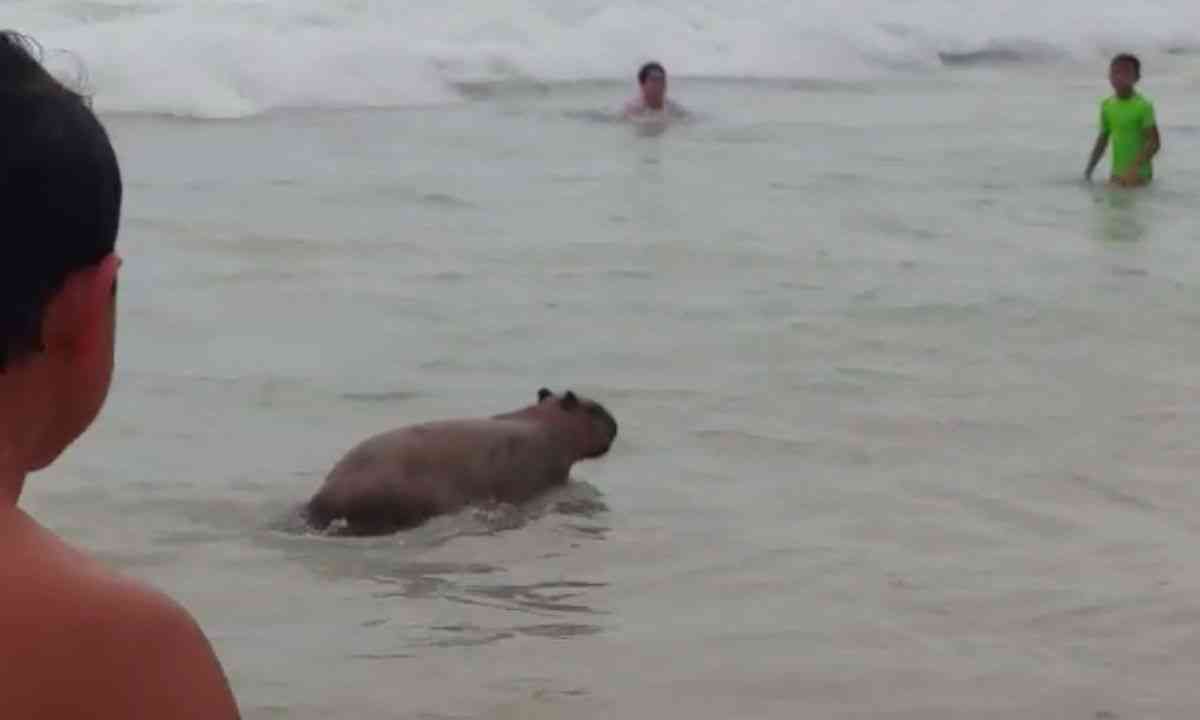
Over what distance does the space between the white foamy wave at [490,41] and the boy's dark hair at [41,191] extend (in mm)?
16326

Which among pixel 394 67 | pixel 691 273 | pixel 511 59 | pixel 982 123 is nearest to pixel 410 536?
pixel 691 273

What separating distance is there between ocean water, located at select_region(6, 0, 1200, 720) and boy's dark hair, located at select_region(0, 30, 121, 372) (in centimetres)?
130

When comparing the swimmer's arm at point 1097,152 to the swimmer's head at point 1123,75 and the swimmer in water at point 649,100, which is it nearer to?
the swimmer's head at point 1123,75

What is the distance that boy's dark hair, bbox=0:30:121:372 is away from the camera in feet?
5.33

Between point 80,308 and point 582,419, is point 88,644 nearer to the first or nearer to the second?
point 80,308

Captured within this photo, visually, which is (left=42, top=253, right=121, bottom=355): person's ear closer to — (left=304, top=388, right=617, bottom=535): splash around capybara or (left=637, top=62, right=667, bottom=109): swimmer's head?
(left=304, top=388, right=617, bottom=535): splash around capybara

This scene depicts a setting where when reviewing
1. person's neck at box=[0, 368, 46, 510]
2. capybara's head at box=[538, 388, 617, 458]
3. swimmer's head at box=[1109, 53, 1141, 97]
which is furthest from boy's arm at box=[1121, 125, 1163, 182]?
person's neck at box=[0, 368, 46, 510]

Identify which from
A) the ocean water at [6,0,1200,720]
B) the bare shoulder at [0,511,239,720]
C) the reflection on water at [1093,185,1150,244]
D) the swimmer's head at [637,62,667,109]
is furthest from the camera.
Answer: the swimmer's head at [637,62,667,109]

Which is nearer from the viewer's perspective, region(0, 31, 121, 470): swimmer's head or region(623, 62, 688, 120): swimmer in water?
region(0, 31, 121, 470): swimmer's head

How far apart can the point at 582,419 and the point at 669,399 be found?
132cm

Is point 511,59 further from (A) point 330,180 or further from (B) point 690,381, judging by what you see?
(B) point 690,381

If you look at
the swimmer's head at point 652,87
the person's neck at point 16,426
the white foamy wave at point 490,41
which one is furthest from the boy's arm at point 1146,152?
the person's neck at point 16,426

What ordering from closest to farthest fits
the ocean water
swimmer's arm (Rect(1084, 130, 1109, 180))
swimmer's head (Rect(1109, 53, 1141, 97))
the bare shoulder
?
the bare shoulder < the ocean water < swimmer's arm (Rect(1084, 130, 1109, 180)) < swimmer's head (Rect(1109, 53, 1141, 97))

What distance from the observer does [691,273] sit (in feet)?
37.6
